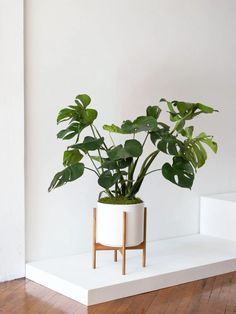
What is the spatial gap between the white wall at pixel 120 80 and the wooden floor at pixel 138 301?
47 cm

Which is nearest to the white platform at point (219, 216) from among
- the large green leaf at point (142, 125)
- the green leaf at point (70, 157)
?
the large green leaf at point (142, 125)

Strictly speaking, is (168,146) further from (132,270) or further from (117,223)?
(132,270)

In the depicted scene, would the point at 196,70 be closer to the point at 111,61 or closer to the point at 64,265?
the point at 111,61

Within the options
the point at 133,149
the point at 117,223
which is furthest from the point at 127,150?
the point at 117,223

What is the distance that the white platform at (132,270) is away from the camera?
10.8ft

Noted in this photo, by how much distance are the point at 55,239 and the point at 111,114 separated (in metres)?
1.00

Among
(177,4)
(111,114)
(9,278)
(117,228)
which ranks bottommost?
(9,278)

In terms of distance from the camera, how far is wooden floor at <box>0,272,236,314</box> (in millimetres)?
3121

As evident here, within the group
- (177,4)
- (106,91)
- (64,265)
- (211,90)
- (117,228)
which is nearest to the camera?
(117,228)

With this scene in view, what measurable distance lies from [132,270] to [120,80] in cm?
143

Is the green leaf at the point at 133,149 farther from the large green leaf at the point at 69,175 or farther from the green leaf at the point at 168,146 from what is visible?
the large green leaf at the point at 69,175

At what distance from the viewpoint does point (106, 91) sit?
4133mm

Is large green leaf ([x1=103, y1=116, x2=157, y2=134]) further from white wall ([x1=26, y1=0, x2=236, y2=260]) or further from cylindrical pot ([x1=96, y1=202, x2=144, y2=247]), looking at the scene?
white wall ([x1=26, y1=0, x2=236, y2=260])

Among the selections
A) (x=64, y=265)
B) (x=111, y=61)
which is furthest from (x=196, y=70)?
(x=64, y=265)
